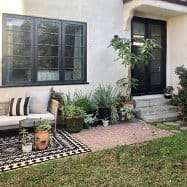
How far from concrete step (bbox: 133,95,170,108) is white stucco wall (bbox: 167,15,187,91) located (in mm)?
825

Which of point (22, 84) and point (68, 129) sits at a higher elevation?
point (22, 84)

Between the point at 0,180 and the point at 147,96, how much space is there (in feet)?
20.0

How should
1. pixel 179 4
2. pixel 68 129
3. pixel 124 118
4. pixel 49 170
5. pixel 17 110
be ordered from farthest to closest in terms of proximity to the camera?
pixel 179 4
pixel 124 118
pixel 68 129
pixel 17 110
pixel 49 170

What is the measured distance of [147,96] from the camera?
8.87 meters

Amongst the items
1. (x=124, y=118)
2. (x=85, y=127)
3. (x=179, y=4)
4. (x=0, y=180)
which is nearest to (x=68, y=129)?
(x=85, y=127)

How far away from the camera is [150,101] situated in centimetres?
851

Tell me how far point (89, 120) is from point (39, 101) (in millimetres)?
1364

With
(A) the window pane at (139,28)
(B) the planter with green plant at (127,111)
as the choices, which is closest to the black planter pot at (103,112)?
(B) the planter with green plant at (127,111)

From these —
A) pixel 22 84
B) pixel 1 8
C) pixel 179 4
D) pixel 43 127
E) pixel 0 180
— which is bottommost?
pixel 0 180

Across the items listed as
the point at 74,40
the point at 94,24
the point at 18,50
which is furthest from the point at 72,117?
the point at 94,24

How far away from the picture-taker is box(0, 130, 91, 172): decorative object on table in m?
4.48

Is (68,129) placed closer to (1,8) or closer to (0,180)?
(0,180)

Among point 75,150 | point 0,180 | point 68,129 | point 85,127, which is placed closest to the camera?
point 0,180

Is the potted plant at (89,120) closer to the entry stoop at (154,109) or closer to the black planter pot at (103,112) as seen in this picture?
the black planter pot at (103,112)
